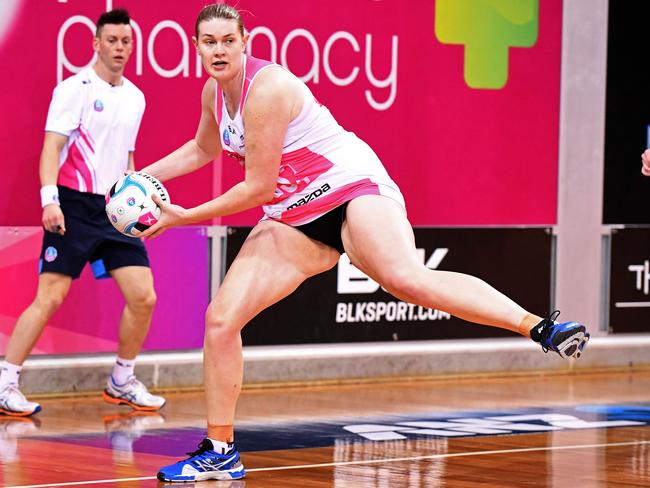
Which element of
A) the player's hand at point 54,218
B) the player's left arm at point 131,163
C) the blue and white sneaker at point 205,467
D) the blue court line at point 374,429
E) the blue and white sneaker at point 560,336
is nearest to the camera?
the blue and white sneaker at point 560,336

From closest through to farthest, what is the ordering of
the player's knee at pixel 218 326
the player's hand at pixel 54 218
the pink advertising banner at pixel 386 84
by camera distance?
the player's knee at pixel 218 326
the player's hand at pixel 54 218
the pink advertising banner at pixel 386 84

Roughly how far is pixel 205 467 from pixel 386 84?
469 centimetres

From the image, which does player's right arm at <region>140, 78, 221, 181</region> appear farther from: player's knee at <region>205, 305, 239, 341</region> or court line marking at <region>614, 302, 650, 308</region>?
court line marking at <region>614, 302, 650, 308</region>

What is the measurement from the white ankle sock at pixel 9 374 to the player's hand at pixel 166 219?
260 centimetres

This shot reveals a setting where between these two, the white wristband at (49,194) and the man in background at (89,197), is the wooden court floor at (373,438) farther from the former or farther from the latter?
the white wristband at (49,194)

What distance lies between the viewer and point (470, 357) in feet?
35.4

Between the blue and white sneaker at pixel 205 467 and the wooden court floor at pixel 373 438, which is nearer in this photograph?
the blue and white sneaker at pixel 205 467

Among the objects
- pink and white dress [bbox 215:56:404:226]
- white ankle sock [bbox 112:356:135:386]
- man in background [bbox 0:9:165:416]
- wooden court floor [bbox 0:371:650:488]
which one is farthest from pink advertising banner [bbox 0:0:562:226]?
pink and white dress [bbox 215:56:404:226]

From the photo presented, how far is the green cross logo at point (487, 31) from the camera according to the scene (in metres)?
10.6

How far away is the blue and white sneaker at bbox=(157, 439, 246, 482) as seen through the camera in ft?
20.4

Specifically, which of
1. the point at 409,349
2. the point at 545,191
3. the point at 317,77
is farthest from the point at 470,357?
the point at 317,77

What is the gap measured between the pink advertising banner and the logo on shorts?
555 mm

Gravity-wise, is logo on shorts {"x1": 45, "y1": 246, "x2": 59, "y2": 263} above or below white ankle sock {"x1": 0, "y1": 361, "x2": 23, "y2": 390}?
above

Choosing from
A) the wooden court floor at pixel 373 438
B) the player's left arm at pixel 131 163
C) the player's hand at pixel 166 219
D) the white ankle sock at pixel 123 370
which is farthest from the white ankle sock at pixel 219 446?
the player's left arm at pixel 131 163
